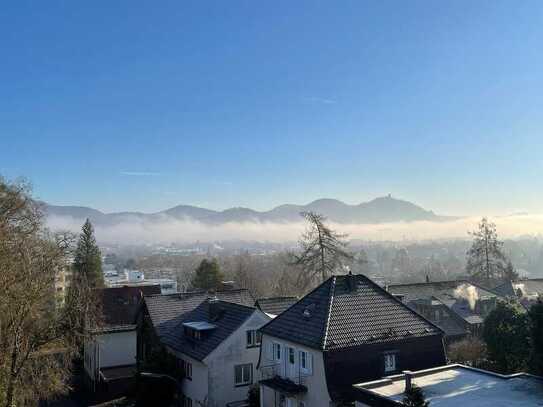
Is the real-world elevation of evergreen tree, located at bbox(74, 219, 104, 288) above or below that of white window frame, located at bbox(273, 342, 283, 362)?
above

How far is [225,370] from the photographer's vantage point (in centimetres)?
2970

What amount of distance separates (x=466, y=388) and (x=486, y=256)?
62.5 meters

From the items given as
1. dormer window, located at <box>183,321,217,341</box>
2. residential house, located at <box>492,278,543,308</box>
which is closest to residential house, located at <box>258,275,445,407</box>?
dormer window, located at <box>183,321,217,341</box>

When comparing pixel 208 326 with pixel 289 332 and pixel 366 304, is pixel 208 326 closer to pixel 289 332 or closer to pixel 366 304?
pixel 289 332

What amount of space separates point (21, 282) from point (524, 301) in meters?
48.4

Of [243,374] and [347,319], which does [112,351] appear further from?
[347,319]

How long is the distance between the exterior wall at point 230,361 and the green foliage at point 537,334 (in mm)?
15120

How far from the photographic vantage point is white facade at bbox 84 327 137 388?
134 feet

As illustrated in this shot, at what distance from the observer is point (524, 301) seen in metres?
52.6

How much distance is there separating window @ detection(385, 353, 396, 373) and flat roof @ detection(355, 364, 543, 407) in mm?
1634

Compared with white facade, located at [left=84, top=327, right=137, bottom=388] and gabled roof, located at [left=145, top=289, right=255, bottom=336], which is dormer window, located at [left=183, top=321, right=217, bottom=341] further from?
white facade, located at [left=84, top=327, right=137, bottom=388]

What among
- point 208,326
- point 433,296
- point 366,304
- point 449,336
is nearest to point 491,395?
point 366,304

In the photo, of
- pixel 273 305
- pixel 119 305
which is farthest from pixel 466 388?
pixel 119 305

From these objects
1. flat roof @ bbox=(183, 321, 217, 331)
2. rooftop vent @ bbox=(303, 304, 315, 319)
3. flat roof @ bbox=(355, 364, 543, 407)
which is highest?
rooftop vent @ bbox=(303, 304, 315, 319)
